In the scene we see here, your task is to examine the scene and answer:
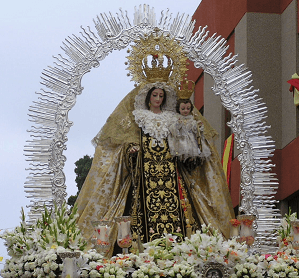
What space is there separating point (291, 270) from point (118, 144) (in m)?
2.78

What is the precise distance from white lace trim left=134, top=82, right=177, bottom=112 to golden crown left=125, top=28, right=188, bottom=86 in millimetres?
92

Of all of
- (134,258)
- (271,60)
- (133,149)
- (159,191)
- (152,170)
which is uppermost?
(271,60)

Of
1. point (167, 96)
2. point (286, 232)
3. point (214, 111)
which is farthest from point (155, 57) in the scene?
point (214, 111)

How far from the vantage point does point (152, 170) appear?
34.3 feet

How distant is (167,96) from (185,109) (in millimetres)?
364

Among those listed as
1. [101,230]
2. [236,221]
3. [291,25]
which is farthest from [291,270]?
[291,25]

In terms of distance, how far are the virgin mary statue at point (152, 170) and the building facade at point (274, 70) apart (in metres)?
3.27

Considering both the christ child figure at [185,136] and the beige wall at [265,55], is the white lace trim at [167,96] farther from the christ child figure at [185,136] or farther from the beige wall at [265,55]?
the beige wall at [265,55]

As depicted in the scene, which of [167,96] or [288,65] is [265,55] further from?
[167,96]

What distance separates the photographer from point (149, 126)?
10.6m

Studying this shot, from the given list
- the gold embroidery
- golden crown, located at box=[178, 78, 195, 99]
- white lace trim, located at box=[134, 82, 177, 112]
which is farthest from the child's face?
the gold embroidery

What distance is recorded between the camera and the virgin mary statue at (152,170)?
1029cm

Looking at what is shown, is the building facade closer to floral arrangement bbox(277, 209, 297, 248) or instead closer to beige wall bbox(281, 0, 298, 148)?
beige wall bbox(281, 0, 298, 148)

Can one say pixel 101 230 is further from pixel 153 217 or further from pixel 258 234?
pixel 258 234
